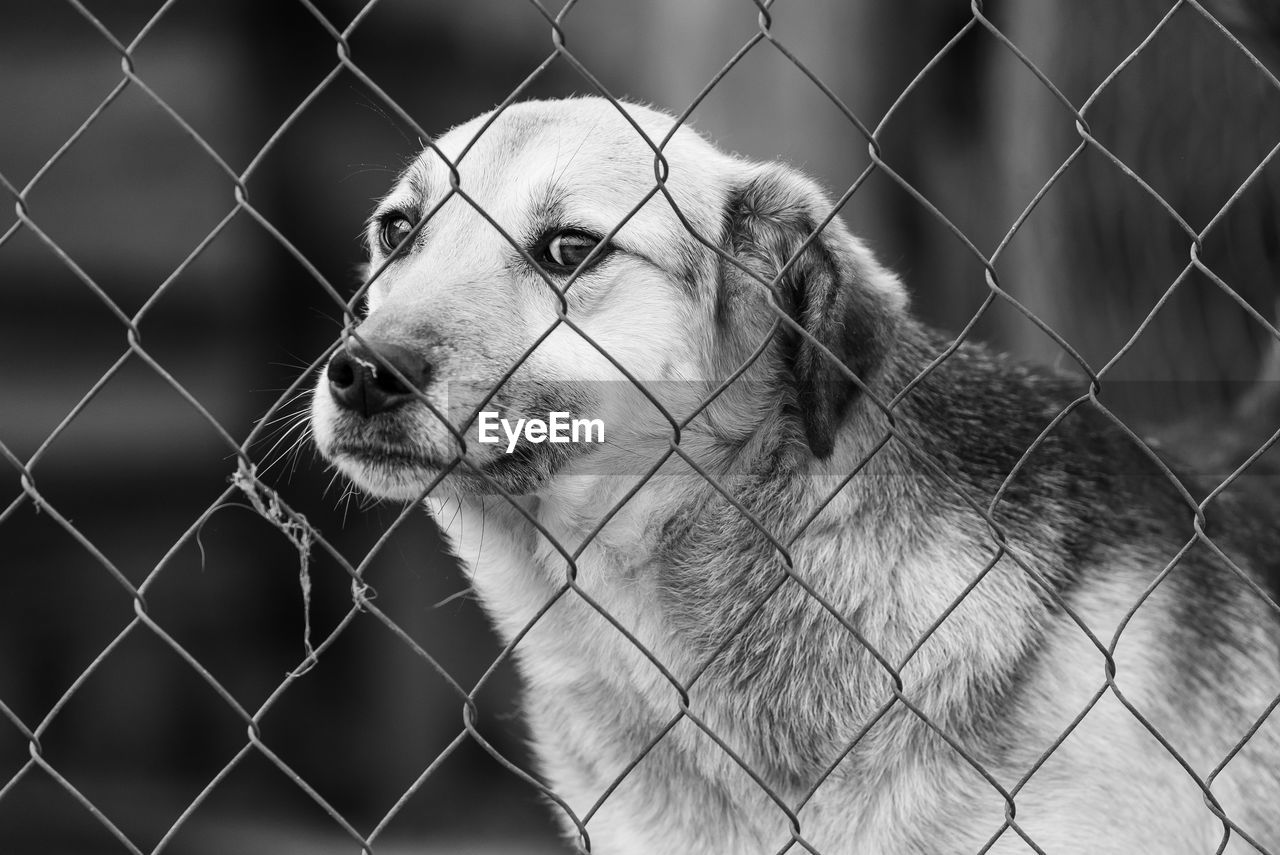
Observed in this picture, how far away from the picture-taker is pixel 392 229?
300 cm

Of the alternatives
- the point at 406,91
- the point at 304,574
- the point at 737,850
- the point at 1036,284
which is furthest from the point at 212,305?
the point at 1036,284

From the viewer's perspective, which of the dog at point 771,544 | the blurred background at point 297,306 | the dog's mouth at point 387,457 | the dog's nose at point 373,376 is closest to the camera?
the dog's nose at point 373,376

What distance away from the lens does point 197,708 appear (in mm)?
4523

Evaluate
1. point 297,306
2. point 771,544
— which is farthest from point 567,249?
point 297,306

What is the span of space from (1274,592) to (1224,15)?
10.2 ft

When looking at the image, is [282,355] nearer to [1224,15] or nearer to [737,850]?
[737,850]

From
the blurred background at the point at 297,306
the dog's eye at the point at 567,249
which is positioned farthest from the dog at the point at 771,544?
the blurred background at the point at 297,306

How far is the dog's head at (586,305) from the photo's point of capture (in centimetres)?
228

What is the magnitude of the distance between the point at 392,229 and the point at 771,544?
1314 millimetres

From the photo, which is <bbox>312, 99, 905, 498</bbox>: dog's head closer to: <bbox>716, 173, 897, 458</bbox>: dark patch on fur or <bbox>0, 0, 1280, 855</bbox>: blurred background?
<bbox>716, 173, 897, 458</bbox>: dark patch on fur

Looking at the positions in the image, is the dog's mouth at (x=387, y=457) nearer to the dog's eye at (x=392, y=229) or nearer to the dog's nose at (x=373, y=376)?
the dog's nose at (x=373, y=376)

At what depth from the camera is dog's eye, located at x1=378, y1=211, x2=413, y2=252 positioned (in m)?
2.95

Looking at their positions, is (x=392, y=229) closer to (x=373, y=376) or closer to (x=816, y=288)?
(x=373, y=376)

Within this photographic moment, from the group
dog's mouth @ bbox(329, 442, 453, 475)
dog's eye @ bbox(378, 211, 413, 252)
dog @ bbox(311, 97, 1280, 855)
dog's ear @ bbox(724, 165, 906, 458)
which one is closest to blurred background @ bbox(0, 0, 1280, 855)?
dog's eye @ bbox(378, 211, 413, 252)
